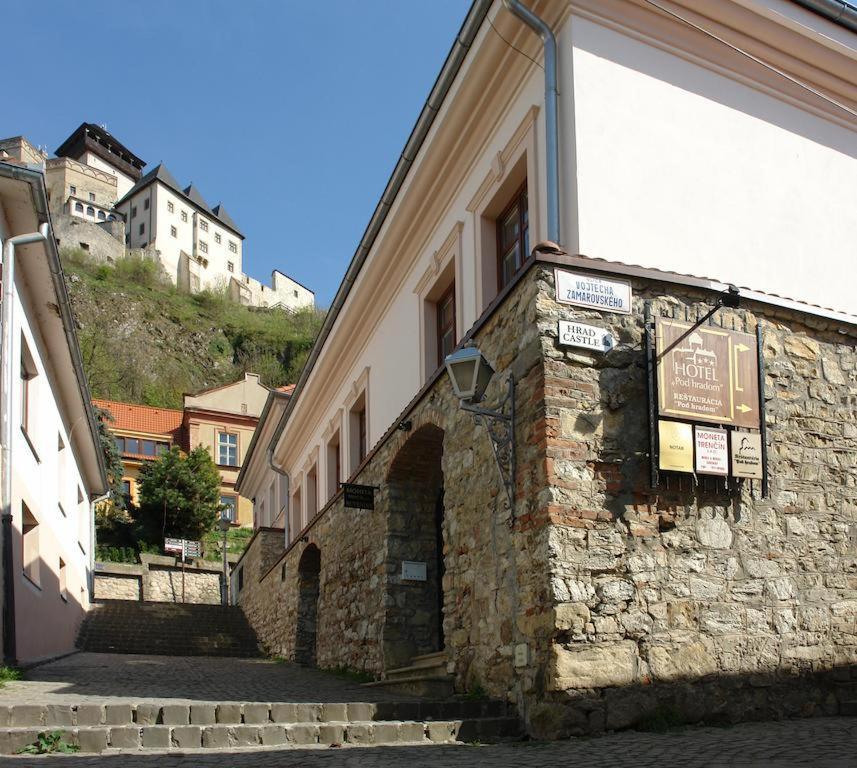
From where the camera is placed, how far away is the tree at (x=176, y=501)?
3903 centimetres

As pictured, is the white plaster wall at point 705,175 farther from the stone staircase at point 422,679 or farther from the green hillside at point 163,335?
the green hillside at point 163,335

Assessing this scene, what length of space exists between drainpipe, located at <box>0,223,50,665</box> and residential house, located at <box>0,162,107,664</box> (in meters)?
0.01

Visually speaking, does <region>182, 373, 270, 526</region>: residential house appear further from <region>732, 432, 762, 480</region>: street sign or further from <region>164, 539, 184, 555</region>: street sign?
<region>732, 432, 762, 480</region>: street sign

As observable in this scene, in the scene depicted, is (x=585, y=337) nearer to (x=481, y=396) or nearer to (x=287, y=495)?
(x=481, y=396)

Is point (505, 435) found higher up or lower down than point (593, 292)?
lower down

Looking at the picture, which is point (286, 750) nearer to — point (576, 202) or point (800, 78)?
point (576, 202)

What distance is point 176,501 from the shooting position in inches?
1533

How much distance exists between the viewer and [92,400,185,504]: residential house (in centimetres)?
4975

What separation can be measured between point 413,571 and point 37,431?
5875 millimetres

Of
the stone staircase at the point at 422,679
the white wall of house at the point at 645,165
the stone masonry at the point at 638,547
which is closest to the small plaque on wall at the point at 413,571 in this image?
the stone staircase at the point at 422,679

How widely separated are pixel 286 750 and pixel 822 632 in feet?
15.0

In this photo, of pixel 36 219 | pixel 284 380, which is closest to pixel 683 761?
pixel 36 219

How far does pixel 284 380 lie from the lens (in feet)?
250

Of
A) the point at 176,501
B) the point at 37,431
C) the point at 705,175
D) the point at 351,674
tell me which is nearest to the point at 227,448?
the point at 176,501
